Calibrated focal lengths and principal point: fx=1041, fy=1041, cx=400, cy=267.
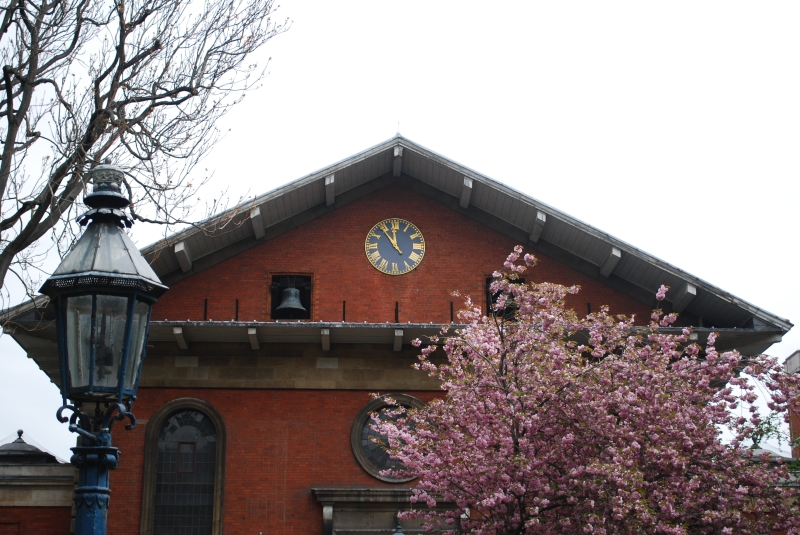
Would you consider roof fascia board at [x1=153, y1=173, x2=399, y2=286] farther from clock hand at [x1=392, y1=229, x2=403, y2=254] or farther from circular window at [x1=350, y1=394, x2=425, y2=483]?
circular window at [x1=350, y1=394, x2=425, y2=483]

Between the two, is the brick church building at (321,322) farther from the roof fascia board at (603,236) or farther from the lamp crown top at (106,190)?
the lamp crown top at (106,190)

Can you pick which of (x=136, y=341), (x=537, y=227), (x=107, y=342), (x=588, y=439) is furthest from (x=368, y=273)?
(x=107, y=342)

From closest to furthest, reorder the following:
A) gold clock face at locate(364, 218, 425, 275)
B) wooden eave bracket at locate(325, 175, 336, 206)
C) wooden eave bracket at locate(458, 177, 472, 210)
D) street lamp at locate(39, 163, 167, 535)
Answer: street lamp at locate(39, 163, 167, 535), wooden eave bracket at locate(325, 175, 336, 206), wooden eave bracket at locate(458, 177, 472, 210), gold clock face at locate(364, 218, 425, 275)

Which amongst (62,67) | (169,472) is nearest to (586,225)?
(169,472)

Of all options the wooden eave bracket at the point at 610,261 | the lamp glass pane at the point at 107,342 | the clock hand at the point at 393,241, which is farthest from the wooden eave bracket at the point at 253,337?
the lamp glass pane at the point at 107,342

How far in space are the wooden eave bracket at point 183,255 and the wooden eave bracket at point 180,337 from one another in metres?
1.51

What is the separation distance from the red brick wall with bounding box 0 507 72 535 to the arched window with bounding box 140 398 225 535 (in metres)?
1.55

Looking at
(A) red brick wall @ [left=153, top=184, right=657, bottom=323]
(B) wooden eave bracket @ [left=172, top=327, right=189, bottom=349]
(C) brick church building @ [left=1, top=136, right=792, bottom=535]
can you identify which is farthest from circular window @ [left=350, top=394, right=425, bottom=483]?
(B) wooden eave bracket @ [left=172, top=327, right=189, bottom=349]

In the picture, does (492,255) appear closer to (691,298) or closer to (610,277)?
(610,277)

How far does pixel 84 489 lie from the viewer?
Result: 268 inches

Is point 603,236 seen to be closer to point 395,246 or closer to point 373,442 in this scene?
point 395,246

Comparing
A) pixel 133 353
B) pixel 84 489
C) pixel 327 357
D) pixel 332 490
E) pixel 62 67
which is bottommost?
pixel 84 489

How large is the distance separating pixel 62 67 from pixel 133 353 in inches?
303

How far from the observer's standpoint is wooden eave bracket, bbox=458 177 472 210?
20875 mm
